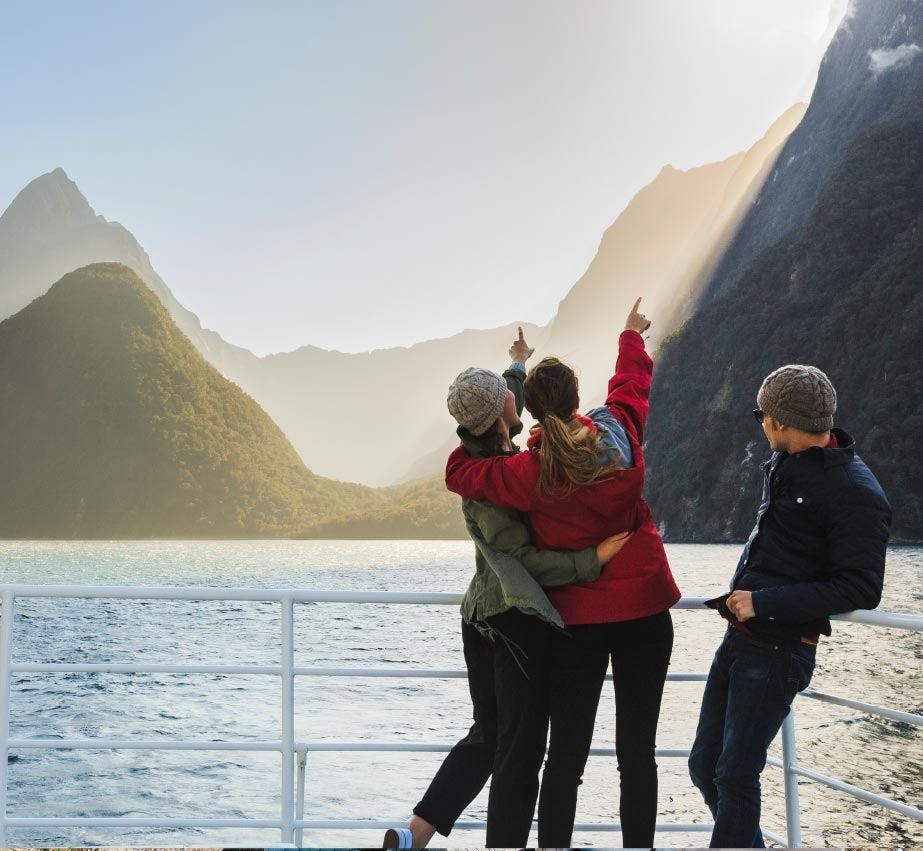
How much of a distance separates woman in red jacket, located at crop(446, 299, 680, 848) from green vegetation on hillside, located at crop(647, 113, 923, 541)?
2449 inches

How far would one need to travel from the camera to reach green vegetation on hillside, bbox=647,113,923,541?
63469 mm

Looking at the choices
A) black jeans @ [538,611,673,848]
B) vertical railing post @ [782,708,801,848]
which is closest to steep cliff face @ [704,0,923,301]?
vertical railing post @ [782,708,801,848]

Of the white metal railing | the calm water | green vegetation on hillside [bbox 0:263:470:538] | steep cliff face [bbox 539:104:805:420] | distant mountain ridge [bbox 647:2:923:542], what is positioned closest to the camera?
the white metal railing

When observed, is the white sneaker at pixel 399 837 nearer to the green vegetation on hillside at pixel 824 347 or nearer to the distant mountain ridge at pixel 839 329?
the distant mountain ridge at pixel 839 329

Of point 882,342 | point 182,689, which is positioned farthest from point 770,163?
point 182,689

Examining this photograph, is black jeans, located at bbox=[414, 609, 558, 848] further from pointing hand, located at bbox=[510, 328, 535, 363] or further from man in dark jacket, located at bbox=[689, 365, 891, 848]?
pointing hand, located at bbox=[510, 328, 535, 363]

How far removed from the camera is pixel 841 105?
286ft

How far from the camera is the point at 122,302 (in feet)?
445

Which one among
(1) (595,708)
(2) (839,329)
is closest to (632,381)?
(1) (595,708)

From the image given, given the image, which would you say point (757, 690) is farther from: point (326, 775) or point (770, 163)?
point (770, 163)

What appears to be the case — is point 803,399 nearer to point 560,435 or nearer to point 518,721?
point 560,435

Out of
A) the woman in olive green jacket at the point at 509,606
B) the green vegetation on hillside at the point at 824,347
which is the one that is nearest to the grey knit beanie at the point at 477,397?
the woman in olive green jacket at the point at 509,606

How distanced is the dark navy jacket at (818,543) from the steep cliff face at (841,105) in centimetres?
8609

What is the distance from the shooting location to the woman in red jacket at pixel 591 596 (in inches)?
78.3
